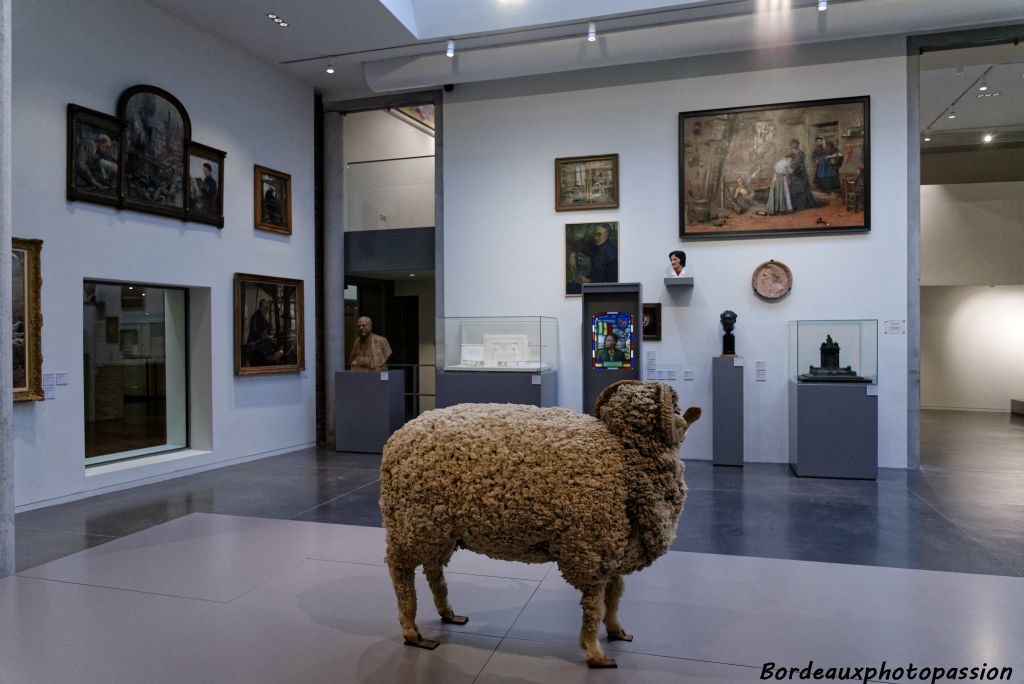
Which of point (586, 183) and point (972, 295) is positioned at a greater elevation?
point (586, 183)

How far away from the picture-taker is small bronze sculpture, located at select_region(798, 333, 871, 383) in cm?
786

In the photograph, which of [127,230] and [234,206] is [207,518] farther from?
[234,206]

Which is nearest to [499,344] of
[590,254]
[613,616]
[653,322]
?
[590,254]

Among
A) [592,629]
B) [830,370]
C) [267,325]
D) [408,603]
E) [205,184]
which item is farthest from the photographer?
[267,325]

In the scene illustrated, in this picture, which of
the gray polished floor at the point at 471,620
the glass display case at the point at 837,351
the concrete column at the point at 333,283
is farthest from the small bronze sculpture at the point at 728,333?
the concrete column at the point at 333,283

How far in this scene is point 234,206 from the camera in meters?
8.96

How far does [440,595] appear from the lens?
3.29 meters

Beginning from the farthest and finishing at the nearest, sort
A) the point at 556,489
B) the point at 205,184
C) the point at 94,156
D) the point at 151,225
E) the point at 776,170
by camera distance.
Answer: the point at 776,170 → the point at 205,184 → the point at 151,225 → the point at 94,156 → the point at 556,489

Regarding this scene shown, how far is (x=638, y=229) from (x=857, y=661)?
23.6ft

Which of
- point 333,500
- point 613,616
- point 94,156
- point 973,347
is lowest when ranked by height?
point 333,500

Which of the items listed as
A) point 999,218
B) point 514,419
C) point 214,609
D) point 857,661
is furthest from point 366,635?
point 999,218

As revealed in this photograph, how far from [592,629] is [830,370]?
6.43 m

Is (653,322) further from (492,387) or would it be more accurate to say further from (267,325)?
(267,325)

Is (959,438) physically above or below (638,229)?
below
